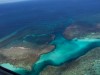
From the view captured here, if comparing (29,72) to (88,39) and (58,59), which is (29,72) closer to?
(58,59)

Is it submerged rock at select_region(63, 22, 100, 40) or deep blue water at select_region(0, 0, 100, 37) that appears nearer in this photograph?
submerged rock at select_region(63, 22, 100, 40)

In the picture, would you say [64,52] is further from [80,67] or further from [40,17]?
[40,17]

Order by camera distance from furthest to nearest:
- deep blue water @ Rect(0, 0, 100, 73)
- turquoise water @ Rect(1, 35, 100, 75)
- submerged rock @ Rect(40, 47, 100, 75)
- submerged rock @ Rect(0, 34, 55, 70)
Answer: deep blue water @ Rect(0, 0, 100, 73)
submerged rock @ Rect(0, 34, 55, 70)
turquoise water @ Rect(1, 35, 100, 75)
submerged rock @ Rect(40, 47, 100, 75)

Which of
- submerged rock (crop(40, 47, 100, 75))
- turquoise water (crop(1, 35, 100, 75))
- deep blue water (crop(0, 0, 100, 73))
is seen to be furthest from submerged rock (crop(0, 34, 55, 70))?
deep blue water (crop(0, 0, 100, 73))

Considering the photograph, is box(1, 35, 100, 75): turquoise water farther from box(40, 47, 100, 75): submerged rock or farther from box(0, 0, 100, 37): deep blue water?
box(0, 0, 100, 37): deep blue water

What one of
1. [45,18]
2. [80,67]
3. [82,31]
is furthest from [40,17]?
[80,67]
